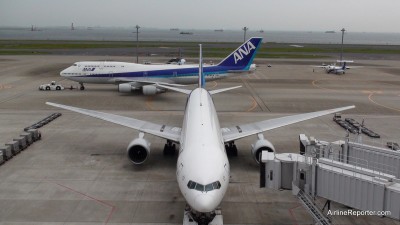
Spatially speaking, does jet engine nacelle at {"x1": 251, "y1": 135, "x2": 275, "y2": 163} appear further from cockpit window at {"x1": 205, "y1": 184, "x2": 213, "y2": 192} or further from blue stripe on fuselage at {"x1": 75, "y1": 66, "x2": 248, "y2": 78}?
blue stripe on fuselage at {"x1": 75, "y1": 66, "x2": 248, "y2": 78}

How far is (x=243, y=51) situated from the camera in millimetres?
49031

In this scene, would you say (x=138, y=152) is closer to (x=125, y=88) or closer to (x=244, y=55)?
(x=125, y=88)

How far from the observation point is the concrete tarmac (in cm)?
1845

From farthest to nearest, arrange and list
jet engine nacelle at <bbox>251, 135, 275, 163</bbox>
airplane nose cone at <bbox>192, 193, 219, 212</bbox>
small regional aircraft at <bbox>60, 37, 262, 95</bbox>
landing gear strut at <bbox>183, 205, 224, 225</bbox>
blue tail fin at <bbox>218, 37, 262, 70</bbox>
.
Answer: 1. small regional aircraft at <bbox>60, 37, 262, 95</bbox>
2. blue tail fin at <bbox>218, 37, 262, 70</bbox>
3. jet engine nacelle at <bbox>251, 135, 275, 163</bbox>
4. landing gear strut at <bbox>183, 205, 224, 225</bbox>
5. airplane nose cone at <bbox>192, 193, 219, 212</bbox>

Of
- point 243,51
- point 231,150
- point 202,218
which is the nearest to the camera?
point 202,218

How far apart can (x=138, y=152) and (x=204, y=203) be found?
1021 cm

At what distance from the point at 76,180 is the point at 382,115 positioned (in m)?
31.1

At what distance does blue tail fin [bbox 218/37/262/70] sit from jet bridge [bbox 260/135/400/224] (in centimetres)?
3075

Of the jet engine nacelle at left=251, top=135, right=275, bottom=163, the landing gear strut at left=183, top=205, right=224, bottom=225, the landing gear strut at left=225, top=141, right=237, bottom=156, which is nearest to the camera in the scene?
the landing gear strut at left=183, top=205, right=224, bottom=225

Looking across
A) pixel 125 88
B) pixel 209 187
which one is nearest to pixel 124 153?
pixel 209 187

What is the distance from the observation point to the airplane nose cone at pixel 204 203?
46.9ft

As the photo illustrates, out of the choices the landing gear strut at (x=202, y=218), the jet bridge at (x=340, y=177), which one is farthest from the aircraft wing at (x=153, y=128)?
the jet bridge at (x=340, y=177)

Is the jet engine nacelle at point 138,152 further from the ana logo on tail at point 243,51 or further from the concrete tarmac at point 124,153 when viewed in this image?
the ana logo on tail at point 243,51

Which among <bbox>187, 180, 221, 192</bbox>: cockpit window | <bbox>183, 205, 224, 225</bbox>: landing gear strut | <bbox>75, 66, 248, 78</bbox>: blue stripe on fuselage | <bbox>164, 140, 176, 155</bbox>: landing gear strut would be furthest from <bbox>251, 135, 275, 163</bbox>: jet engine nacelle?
<bbox>75, 66, 248, 78</bbox>: blue stripe on fuselage
